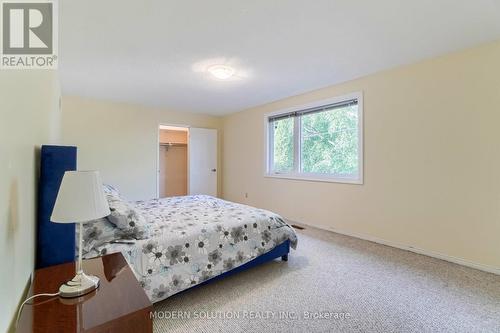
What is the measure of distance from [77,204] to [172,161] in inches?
216

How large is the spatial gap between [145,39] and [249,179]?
3428mm

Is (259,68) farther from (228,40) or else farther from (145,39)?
(145,39)

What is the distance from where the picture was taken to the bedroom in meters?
1.38

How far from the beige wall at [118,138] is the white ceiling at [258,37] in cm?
91

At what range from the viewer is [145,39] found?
92.0 inches

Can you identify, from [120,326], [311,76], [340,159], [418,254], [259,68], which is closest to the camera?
[120,326]

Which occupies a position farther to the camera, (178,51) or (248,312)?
(178,51)

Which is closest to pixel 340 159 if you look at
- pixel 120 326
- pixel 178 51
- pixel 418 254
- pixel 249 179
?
pixel 418 254

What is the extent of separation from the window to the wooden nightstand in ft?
10.1

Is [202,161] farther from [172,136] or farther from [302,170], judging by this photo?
[302,170]

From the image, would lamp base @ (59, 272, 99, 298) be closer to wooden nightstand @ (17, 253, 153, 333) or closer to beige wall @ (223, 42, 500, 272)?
wooden nightstand @ (17, 253, 153, 333)

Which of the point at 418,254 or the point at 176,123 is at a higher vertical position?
the point at 176,123

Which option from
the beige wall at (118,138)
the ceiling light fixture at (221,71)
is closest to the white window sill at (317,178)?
the ceiling light fixture at (221,71)

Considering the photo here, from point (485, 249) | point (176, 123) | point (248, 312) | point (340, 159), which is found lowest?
point (248, 312)
